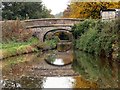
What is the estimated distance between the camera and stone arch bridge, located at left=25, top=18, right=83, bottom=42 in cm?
2945

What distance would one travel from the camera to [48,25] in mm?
30172

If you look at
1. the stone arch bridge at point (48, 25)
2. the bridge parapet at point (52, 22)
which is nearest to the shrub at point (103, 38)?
the bridge parapet at point (52, 22)

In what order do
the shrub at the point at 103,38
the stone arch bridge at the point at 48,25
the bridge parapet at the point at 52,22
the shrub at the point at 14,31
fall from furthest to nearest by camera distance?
the stone arch bridge at the point at 48,25 < the bridge parapet at the point at 52,22 < the shrub at the point at 14,31 < the shrub at the point at 103,38

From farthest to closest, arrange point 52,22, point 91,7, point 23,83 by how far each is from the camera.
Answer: point 52,22 → point 91,7 → point 23,83

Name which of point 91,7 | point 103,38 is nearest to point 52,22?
point 91,7

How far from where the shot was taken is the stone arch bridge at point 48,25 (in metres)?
29.5

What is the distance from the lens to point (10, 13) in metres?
30.6

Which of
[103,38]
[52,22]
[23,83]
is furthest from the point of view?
[52,22]

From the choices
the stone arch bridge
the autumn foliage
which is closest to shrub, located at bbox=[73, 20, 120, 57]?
the autumn foliage

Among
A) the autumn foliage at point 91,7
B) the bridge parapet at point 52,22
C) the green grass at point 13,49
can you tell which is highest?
the autumn foliage at point 91,7

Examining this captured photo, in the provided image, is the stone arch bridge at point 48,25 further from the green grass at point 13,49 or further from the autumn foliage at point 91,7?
the green grass at point 13,49

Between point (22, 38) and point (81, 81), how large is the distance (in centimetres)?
1615

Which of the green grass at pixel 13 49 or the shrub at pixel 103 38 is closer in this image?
the shrub at pixel 103 38

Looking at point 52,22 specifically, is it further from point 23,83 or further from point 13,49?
point 23,83
